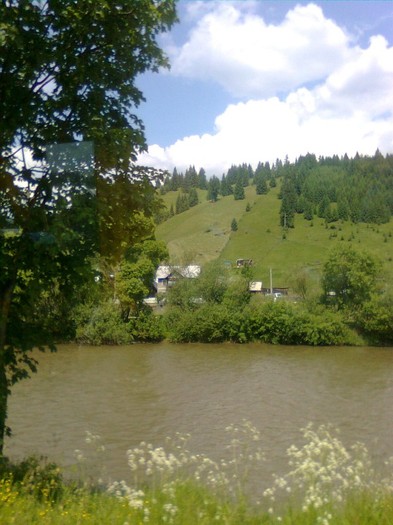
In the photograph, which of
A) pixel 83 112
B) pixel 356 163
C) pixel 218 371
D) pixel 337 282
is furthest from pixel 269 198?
pixel 83 112

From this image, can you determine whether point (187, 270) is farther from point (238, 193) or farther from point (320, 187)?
point (238, 193)

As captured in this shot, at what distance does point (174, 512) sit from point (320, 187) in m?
72.9

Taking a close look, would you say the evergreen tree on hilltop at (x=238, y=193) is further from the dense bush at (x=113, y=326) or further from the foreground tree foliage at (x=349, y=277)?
the dense bush at (x=113, y=326)

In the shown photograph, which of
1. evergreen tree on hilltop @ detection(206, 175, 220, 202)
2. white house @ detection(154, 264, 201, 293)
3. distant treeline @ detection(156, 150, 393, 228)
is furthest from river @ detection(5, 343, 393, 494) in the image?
evergreen tree on hilltop @ detection(206, 175, 220, 202)

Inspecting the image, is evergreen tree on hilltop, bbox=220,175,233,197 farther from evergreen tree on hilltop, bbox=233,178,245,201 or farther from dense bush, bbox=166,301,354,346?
dense bush, bbox=166,301,354,346

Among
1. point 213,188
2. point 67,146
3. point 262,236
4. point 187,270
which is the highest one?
point 213,188

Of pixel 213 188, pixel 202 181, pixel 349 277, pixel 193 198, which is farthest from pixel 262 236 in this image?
pixel 349 277

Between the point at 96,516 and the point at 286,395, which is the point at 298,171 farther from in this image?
the point at 96,516

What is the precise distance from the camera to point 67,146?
5.26 m

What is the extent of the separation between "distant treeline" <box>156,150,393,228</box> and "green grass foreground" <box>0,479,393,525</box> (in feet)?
215

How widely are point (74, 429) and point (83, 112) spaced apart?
9.60m

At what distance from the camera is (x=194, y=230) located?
77.6 m

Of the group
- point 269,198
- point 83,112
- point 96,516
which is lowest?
point 96,516

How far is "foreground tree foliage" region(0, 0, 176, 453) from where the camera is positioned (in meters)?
4.94
